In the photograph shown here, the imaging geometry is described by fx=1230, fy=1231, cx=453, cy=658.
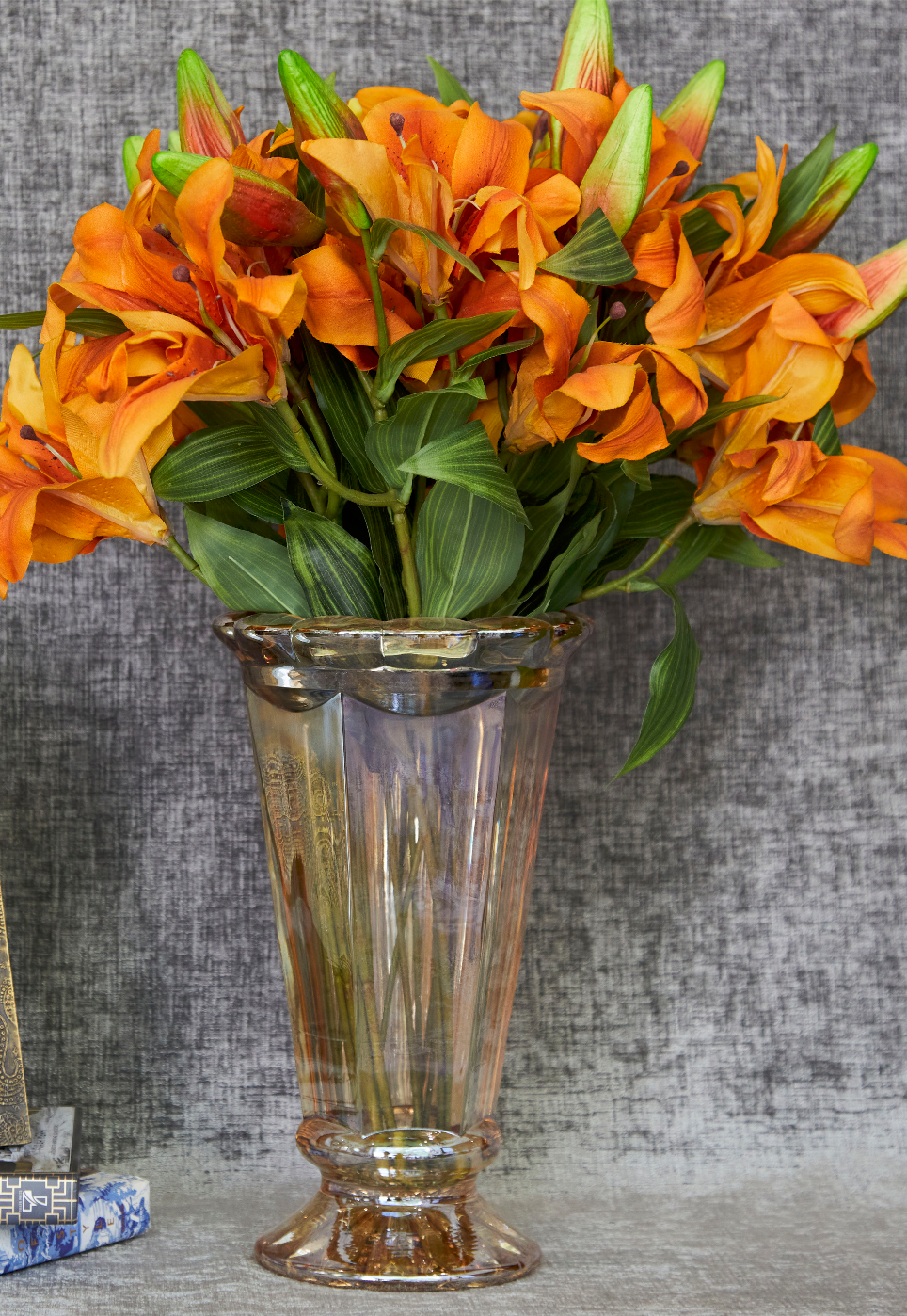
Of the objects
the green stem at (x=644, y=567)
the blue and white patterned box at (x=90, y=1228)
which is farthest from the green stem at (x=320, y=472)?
the blue and white patterned box at (x=90, y=1228)

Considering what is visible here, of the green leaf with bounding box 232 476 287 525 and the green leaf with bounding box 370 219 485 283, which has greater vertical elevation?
the green leaf with bounding box 370 219 485 283

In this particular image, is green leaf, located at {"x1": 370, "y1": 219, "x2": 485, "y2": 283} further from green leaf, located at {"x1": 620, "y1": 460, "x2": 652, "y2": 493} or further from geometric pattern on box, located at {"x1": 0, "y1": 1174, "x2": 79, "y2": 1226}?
geometric pattern on box, located at {"x1": 0, "y1": 1174, "x2": 79, "y2": 1226}

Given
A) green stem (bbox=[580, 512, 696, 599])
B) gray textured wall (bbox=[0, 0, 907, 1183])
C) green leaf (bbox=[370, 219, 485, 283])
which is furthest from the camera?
gray textured wall (bbox=[0, 0, 907, 1183])

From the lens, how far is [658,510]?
568 millimetres

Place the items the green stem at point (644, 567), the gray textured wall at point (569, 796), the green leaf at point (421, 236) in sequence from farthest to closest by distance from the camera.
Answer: the gray textured wall at point (569, 796) < the green stem at point (644, 567) < the green leaf at point (421, 236)

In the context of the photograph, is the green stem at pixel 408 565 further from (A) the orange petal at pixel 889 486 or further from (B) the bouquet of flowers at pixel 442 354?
(A) the orange petal at pixel 889 486

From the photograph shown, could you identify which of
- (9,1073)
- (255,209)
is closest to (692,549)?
(255,209)

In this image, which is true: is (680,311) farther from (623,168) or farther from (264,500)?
(264,500)

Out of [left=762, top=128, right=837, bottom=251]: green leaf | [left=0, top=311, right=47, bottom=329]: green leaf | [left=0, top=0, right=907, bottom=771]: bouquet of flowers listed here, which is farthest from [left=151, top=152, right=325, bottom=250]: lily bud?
[left=762, top=128, right=837, bottom=251]: green leaf

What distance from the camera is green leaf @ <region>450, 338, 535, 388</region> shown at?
1.52ft

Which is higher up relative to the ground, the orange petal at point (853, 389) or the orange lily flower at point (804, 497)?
the orange petal at point (853, 389)

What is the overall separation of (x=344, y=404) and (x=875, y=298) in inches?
8.9

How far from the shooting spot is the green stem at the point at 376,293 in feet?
1.50

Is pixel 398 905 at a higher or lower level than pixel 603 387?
lower
